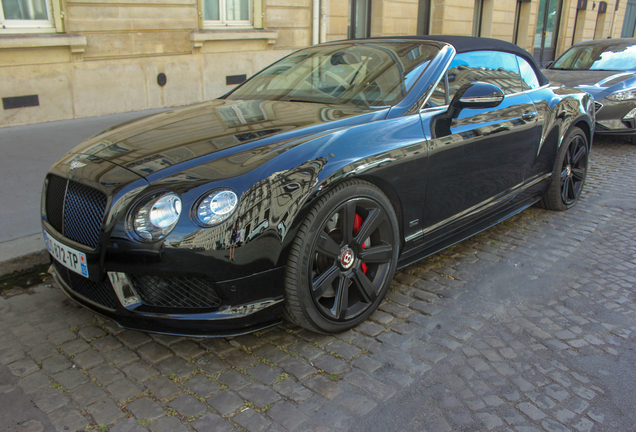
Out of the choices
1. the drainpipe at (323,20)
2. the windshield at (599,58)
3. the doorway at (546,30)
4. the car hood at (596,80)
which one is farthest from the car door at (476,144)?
the doorway at (546,30)

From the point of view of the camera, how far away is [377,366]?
2547 mm

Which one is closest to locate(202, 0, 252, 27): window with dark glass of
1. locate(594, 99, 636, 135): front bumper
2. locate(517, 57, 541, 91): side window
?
locate(594, 99, 636, 135): front bumper

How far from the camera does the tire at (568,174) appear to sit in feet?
15.4

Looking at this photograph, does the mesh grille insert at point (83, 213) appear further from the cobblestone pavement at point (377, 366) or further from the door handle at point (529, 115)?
the door handle at point (529, 115)

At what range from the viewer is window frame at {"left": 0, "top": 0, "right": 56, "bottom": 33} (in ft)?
25.0

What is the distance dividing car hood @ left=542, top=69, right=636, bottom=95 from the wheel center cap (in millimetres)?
6201

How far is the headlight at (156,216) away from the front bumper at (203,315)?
0.32 meters

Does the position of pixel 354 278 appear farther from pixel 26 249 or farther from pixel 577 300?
pixel 26 249

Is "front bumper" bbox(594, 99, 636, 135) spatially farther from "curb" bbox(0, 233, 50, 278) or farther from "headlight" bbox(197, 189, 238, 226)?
"curb" bbox(0, 233, 50, 278)

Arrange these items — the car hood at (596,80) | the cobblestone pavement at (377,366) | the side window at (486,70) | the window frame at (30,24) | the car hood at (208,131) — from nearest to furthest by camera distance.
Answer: the cobblestone pavement at (377,366) < the car hood at (208,131) < the side window at (486,70) < the window frame at (30,24) < the car hood at (596,80)

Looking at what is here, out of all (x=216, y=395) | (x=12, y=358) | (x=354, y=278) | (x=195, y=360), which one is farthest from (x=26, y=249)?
(x=354, y=278)

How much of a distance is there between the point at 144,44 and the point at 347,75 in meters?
6.63

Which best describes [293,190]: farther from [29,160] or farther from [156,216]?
[29,160]

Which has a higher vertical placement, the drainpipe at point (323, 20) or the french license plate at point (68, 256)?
the drainpipe at point (323, 20)
